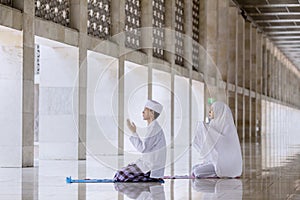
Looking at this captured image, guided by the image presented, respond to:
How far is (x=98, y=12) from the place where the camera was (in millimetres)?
21266

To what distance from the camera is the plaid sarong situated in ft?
39.4

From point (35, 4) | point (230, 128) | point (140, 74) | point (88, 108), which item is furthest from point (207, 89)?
point (230, 128)

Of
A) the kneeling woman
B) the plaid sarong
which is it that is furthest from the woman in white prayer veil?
the plaid sarong

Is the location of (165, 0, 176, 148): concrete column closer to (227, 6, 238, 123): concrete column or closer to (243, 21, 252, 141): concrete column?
(227, 6, 238, 123): concrete column

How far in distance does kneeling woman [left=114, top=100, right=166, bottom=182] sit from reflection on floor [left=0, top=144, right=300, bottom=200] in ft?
1.02

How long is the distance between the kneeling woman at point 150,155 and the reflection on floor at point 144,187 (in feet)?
1.02

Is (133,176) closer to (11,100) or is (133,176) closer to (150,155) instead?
(150,155)

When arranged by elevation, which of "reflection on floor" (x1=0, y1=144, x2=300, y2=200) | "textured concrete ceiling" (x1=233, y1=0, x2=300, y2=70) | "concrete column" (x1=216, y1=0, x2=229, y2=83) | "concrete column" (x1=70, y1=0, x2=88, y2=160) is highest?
"textured concrete ceiling" (x1=233, y1=0, x2=300, y2=70)

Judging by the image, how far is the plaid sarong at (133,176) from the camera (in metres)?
12.0

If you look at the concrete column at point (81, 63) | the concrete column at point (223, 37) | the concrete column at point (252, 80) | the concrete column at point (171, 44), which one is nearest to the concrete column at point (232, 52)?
the concrete column at point (223, 37)

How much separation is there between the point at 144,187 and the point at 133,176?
0.87m

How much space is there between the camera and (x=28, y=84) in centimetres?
1598

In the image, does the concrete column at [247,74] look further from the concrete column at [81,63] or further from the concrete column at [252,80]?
the concrete column at [81,63]

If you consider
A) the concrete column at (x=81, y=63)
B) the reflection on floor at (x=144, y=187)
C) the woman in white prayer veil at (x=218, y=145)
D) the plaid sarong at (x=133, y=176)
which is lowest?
the reflection on floor at (x=144, y=187)
